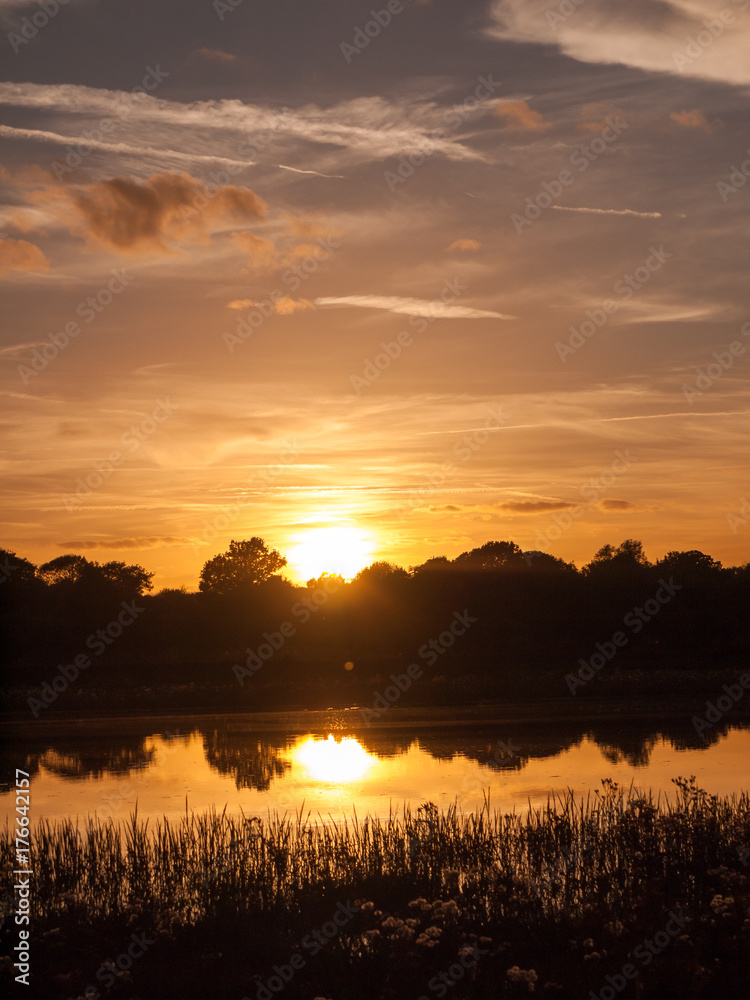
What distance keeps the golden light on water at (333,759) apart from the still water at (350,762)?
0.03m

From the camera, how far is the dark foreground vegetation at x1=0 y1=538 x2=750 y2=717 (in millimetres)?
43625

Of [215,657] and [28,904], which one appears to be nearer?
[28,904]

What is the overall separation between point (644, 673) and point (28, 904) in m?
38.5

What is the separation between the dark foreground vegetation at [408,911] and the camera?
820 centimetres

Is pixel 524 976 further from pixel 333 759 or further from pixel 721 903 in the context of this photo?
pixel 333 759

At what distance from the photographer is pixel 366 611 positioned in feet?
184

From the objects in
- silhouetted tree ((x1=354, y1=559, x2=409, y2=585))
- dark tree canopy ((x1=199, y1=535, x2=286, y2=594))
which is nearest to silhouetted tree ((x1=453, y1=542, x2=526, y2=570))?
silhouetted tree ((x1=354, y1=559, x2=409, y2=585))

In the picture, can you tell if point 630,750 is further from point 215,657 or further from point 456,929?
point 215,657

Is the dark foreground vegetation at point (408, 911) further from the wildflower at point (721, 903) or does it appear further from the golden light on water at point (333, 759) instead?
the golden light on water at point (333, 759)

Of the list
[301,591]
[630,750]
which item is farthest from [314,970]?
[301,591]

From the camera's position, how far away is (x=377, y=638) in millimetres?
53469

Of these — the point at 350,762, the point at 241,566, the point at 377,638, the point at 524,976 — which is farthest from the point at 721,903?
the point at 241,566

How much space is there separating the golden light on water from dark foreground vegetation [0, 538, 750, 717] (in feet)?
43.7

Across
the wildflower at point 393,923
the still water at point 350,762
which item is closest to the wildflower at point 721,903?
the wildflower at point 393,923
